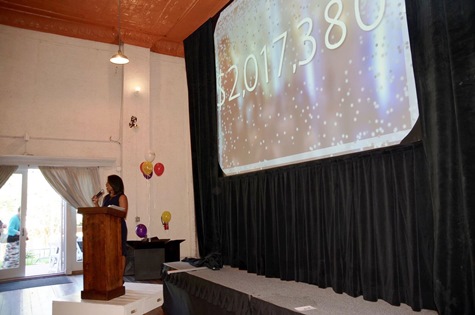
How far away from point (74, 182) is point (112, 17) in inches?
111

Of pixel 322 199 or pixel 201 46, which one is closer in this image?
pixel 322 199

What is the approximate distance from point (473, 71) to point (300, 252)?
1.93m

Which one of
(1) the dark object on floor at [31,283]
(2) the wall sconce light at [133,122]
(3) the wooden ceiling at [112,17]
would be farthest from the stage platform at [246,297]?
(3) the wooden ceiling at [112,17]

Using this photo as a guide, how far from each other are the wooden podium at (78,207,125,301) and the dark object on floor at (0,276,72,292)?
11.9 feet

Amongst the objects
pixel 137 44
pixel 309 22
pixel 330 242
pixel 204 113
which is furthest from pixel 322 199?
pixel 137 44

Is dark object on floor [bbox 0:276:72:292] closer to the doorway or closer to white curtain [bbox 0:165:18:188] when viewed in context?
the doorway

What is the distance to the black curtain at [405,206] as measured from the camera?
80.7 inches

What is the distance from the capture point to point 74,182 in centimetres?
641

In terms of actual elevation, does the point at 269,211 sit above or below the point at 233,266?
above

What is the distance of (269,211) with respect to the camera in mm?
3775

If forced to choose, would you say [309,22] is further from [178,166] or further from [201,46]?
[178,166]

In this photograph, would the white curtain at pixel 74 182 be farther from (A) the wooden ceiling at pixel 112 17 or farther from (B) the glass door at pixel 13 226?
(A) the wooden ceiling at pixel 112 17

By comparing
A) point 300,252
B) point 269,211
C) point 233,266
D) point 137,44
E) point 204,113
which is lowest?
point 233,266

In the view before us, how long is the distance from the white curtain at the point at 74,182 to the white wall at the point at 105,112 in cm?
21
